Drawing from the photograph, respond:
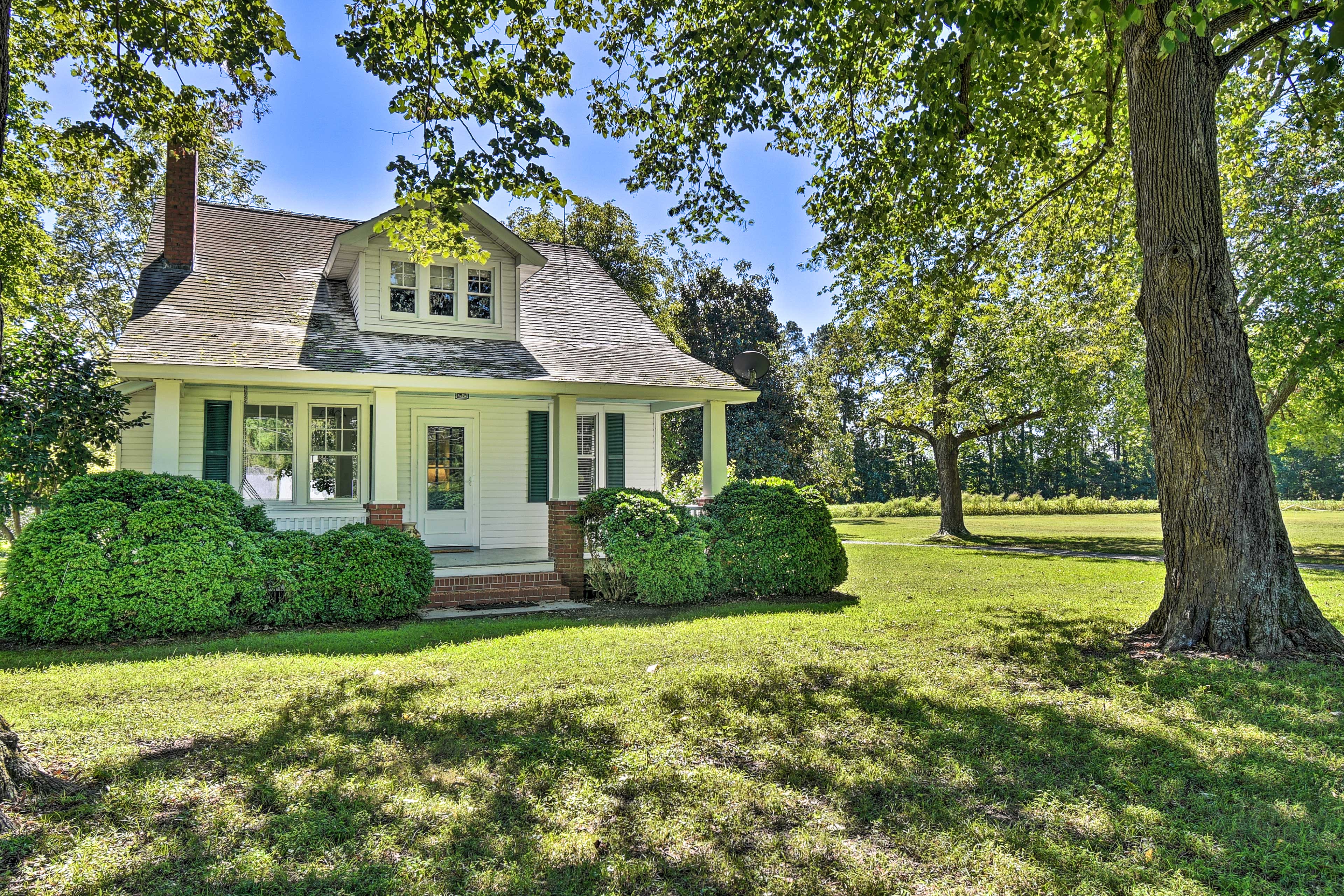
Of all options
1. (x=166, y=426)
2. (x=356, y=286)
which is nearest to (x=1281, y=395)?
(x=356, y=286)

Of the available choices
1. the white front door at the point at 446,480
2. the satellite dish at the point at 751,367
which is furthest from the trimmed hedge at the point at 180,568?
the satellite dish at the point at 751,367

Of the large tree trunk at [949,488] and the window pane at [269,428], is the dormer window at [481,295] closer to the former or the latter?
the window pane at [269,428]

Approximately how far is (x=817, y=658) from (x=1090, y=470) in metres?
51.4

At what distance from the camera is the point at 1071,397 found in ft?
63.3

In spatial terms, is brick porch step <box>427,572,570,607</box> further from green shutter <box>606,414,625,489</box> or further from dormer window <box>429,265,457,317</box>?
dormer window <box>429,265,457,317</box>

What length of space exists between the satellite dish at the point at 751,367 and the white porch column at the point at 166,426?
8058mm

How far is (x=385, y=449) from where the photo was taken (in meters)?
9.52

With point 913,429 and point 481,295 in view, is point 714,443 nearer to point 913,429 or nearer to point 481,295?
point 481,295

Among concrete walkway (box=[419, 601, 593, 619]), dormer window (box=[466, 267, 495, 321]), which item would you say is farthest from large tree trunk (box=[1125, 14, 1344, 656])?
dormer window (box=[466, 267, 495, 321])

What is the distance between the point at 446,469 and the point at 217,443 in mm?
3245

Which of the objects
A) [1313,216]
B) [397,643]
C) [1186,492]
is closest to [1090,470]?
[1313,216]

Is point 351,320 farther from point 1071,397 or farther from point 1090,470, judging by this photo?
point 1090,470

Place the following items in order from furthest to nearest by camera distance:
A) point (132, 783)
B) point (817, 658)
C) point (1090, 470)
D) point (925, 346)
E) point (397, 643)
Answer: point (1090, 470), point (925, 346), point (397, 643), point (817, 658), point (132, 783)

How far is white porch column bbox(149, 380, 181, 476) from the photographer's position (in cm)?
869
